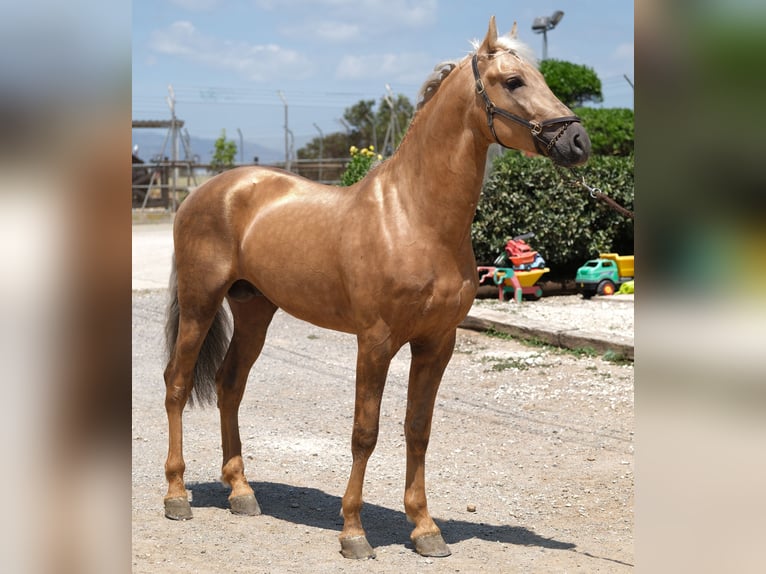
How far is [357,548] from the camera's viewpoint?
3.84 meters

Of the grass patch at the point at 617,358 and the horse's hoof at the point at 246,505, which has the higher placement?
the grass patch at the point at 617,358

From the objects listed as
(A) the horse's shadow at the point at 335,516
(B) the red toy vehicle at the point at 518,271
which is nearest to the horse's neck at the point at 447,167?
(A) the horse's shadow at the point at 335,516

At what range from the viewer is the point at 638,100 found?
1187 mm

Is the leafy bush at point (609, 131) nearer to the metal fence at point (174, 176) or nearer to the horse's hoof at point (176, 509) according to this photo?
the metal fence at point (174, 176)

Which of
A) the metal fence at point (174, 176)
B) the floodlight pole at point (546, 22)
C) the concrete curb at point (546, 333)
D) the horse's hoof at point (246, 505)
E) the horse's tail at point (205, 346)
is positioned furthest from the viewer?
the metal fence at point (174, 176)

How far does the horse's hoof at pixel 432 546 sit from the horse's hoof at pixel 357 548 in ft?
0.73

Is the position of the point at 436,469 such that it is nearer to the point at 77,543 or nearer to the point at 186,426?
the point at 186,426

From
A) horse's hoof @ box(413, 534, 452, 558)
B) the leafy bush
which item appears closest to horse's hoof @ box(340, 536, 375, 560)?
horse's hoof @ box(413, 534, 452, 558)

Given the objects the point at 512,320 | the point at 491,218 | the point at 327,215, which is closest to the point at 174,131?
the point at 491,218

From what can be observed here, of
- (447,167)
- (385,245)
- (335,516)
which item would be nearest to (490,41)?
(447,167)

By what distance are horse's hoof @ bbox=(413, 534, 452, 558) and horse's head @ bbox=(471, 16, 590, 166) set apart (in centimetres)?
183

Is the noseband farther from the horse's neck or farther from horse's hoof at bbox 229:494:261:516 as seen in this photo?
horse's hoof at bbox 229:494:261:516

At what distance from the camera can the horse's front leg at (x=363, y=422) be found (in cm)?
374

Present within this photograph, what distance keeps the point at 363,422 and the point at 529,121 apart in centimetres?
152
